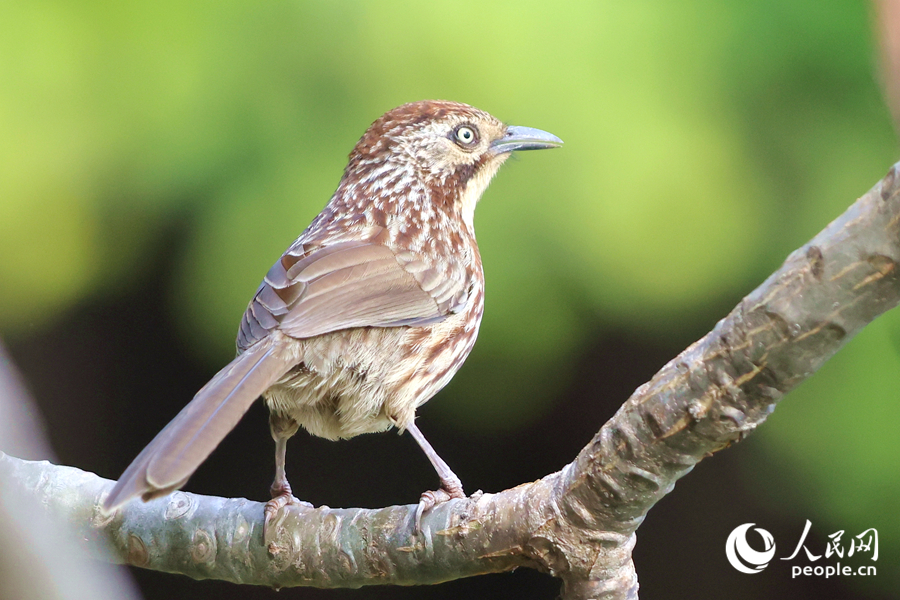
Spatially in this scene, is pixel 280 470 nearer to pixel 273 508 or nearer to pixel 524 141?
pixel 273 508

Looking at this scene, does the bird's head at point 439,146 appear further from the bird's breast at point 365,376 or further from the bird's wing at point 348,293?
the bird's breast at point 365,376

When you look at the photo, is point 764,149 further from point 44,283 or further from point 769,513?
point 44,283

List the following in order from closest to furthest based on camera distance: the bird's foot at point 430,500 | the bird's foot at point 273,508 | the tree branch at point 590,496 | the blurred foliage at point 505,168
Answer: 1. the tree branch at point 590,496
2. the bird's foot at point 430,500
3. the bird's foot at point 273,508
4. the blurred foliage at point 505,168

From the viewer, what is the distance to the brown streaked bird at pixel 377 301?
171 cm

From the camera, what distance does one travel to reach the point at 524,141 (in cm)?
223

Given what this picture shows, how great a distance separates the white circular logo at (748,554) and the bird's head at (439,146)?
1.12 m

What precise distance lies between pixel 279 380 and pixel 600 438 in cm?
68

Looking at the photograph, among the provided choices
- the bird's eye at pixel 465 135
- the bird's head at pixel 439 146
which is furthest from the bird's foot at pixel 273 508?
the bird's eye at pixel 465 135

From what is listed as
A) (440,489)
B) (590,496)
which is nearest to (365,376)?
(440,489)

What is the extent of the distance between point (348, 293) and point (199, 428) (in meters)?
0.50

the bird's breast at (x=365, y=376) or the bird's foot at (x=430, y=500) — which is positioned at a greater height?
the bird's breast at (x=365, y=376)

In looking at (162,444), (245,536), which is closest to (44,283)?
(245,536)

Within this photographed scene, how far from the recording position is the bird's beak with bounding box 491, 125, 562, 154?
87.2 inches

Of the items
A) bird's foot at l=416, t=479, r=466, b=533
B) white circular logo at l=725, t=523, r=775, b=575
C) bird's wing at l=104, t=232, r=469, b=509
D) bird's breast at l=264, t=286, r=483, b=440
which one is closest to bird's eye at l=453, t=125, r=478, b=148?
bird's wing at l=104, t=232, r=469, b=509
